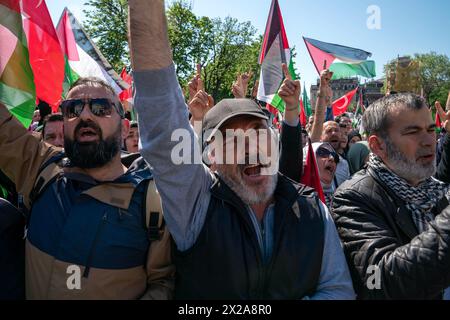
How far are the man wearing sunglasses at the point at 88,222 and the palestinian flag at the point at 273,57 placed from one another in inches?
137

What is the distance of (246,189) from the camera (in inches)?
68.3

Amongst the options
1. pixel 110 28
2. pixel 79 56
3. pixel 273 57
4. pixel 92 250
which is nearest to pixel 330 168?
pixel 92 250

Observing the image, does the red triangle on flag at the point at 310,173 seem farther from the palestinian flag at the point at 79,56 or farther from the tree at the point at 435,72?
the tree at the point at 435,72

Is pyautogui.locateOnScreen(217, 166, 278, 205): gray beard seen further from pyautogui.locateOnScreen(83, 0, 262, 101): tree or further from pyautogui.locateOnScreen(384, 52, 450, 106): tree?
pyautogui.locateOnScreen(384, 52, 450, 106): tree

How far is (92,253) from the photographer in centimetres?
169

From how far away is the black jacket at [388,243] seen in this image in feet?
4.91

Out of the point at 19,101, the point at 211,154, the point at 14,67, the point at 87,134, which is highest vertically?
the point at 14,67

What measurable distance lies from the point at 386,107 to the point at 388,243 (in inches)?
30.4

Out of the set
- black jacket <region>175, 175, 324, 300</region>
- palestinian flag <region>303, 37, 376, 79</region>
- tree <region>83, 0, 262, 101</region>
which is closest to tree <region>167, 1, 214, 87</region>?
tree <region>83, 0, 262, 101</region>

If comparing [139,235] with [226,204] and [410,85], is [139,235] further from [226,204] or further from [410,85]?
[410,85]

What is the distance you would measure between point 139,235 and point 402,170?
1.38 meters

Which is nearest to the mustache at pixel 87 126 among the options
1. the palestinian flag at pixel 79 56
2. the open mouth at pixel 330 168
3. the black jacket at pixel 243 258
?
the black jacket at pixel 243 258

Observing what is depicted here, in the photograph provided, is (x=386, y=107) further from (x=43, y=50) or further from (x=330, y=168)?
(x=43, y=50)
